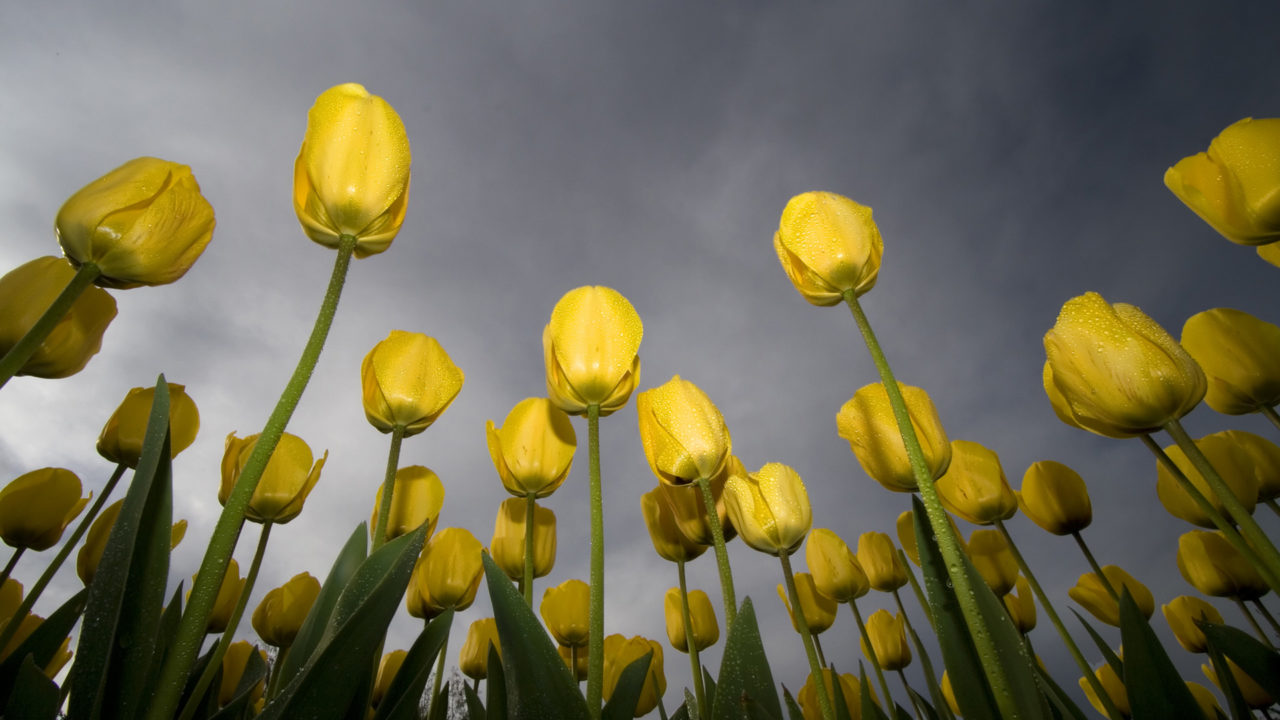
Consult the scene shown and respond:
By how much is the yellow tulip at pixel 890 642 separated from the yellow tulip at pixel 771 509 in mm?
2115

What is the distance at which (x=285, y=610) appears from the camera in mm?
2059

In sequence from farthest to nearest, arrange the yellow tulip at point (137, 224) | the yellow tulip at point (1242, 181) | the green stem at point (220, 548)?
the yellow tulip at point (1242, 181) → the yellow tulip at point (137, 224) → the green stem at point (220, 548)

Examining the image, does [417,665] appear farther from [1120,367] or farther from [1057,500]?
[1057,500]

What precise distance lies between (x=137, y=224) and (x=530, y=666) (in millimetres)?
1142

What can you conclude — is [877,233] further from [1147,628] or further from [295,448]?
[295,448]

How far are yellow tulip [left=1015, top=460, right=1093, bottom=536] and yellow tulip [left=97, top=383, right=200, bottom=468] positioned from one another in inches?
A: 115

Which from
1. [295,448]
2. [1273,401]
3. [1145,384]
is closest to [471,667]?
[295,448]

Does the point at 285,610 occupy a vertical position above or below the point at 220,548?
above

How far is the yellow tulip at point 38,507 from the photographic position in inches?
69.7

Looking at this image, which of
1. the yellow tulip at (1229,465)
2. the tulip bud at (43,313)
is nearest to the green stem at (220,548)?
the tulip bud at (43,313)

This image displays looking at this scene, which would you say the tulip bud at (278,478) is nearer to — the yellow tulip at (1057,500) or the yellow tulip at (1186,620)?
the yellow tulip at (1057,500)

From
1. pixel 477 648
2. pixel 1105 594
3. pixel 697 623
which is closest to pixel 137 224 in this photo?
pixel 477 648

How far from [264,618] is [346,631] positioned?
1736 millimetres

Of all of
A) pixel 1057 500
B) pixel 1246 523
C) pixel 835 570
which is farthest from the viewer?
pixel 835 570
